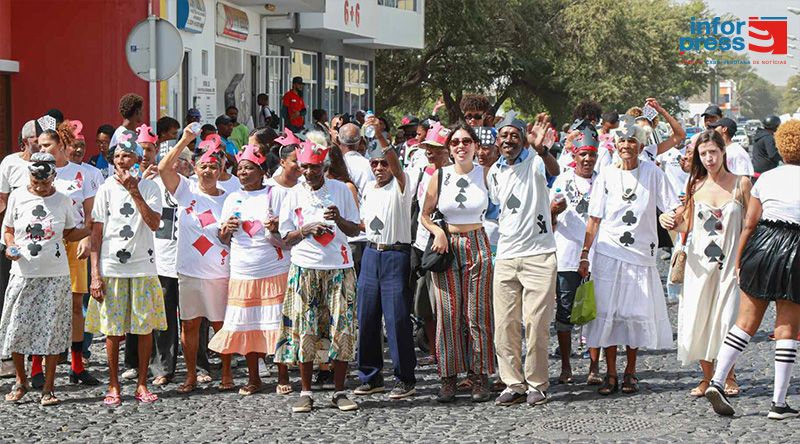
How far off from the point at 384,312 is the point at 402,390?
57 centimetres

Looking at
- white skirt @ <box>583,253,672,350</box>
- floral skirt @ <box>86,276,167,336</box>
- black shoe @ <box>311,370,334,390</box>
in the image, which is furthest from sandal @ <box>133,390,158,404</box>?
white skirt @ <box>583,253,672,350</box>

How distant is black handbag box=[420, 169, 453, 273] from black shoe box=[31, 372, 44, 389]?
9.67ft

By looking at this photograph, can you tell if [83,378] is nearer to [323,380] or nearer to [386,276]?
[323,380]

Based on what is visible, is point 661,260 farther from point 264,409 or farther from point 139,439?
point 139,439

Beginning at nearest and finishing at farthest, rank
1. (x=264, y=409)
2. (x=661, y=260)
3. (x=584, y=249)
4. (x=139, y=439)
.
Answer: (x=139, y=439) < (x=264, y=409) < (x=584, y=249) < (x=661, y=260)

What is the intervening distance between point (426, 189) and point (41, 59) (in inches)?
474

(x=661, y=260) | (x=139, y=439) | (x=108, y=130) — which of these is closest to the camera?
(x=139, y=439)

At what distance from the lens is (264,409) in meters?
9.08

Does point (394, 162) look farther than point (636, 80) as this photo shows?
No

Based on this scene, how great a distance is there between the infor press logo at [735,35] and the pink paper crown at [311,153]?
54.4 meters

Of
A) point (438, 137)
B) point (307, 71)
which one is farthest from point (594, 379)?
point (307, 71)

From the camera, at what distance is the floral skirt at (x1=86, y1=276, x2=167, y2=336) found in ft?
30.6

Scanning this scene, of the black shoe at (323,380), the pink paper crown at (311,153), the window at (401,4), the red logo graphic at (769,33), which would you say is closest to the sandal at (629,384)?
the black shoe at (323,380)

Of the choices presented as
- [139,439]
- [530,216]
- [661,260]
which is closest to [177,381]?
[139,439]
